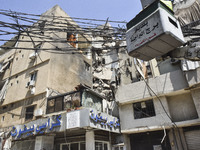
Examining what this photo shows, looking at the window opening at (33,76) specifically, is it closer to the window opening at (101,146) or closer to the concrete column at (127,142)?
the window opening at (101,146)

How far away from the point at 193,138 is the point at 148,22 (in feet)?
34.6

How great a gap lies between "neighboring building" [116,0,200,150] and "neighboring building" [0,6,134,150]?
145 cm

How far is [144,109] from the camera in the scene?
1274 cm

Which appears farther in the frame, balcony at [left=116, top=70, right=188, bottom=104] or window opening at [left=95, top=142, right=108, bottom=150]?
balcony at [left=116, top=70, right=188, bottom=104]

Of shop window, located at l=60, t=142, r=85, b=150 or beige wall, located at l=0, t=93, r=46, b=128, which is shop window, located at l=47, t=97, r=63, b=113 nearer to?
beige wall, located at l=0, t=93, r=46, b=128

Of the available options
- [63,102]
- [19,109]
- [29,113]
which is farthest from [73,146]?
[19,109]

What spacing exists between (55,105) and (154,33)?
11356 millimetres

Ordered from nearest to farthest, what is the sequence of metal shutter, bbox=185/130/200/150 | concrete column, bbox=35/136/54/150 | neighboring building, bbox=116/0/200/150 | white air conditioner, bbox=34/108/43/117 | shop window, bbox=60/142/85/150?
metal shutter, bbox=185/130/200/150 → neighboring building, bbox=116/0/200/150 → concrete column, bbox=35/136/54/150 → shop window, bbox=60/142/85/150 → white air conditioner, bbox=34/108/43/117

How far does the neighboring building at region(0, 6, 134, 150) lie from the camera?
10227 mm

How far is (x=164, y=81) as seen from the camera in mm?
12094

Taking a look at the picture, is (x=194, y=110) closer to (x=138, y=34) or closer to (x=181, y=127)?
(x=181, y=127)

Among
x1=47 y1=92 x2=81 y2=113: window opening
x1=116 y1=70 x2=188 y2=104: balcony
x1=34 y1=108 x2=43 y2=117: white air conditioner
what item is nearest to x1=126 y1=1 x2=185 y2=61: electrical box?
x1=116 y1=70 x2=188 y2=104: balcony

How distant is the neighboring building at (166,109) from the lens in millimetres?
10758

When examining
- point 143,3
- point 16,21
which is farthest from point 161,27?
point 16,21
